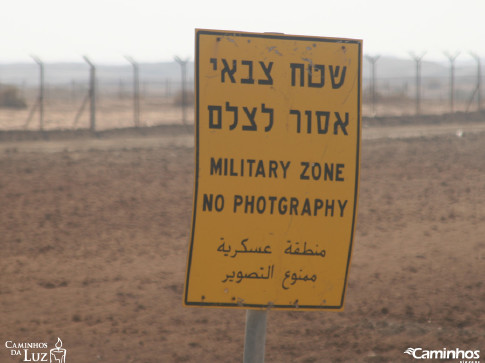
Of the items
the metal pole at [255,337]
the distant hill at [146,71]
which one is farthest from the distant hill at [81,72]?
the metal pole at [255,337]

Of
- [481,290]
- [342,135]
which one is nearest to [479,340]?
[481,290]

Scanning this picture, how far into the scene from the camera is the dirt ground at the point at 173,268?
18.3 ft

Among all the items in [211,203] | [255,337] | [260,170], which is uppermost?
[260,170]

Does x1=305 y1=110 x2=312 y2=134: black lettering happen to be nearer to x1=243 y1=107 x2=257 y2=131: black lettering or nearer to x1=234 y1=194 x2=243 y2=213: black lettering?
x1=243 y1=107 x2=257 y2=131: black lettering

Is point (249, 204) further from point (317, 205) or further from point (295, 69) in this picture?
point (295, 69)

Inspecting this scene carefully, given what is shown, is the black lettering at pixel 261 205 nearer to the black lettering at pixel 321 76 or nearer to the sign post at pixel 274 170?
the sign post at pixel 274 170

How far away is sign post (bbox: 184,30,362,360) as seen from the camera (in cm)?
204

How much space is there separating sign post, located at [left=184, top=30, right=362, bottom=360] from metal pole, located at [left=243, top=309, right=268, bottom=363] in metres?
0.02

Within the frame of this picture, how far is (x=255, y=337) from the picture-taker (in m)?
2.05

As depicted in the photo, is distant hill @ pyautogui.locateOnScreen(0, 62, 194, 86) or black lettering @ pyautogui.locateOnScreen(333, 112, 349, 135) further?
distant hill @ pyautogui.locateOnScreen(0, 62, 194, 86)

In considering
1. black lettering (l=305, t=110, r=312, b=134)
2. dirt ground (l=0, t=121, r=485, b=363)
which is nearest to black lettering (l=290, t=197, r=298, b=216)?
black lettering (l=305, t=110, r=312, b=134)

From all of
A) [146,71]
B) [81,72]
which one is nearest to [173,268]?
[81,72]

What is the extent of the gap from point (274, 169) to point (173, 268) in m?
6.05

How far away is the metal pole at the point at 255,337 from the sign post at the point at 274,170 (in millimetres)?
22
